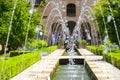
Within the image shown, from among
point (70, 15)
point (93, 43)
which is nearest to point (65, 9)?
point (70, 15)

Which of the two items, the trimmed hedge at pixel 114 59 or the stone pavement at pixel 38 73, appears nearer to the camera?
the stone pavement at pixel 38 73

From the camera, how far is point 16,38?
17.7m

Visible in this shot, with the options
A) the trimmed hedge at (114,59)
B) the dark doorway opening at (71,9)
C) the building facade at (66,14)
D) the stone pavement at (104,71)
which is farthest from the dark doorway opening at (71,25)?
the stone pavement at (104,71)

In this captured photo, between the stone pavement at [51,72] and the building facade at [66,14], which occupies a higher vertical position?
the building facade at [66,14]

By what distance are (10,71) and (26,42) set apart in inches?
381

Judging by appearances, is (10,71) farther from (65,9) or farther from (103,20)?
(65,9)

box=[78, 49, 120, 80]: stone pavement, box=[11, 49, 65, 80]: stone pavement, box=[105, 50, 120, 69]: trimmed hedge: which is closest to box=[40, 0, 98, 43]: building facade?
box=[105, 50, 120, 69]: trimmed hedge

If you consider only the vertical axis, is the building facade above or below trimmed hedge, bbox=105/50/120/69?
above

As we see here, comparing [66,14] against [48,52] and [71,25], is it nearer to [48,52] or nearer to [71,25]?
[71,25]

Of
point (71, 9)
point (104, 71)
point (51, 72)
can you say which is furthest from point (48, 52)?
point (71, 9)

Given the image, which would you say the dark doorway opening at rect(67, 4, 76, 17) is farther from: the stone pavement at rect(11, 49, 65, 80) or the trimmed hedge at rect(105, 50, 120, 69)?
the stone pavement at rect(11, 49, 65, 80)

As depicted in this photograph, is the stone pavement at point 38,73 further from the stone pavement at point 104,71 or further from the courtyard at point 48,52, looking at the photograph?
the stone pavement at point 104,71

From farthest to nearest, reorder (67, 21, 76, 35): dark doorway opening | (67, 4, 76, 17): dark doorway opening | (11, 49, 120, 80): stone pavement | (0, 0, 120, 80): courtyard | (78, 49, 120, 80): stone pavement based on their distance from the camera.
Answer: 1. (67, 21, 76, 35): dark doorway opening
2. (67, 4, 76, 17): dark doorway opening
3. (0, 0, 120, 80): courtyard
4. (11, 49, 120, 80): stone pavement
5. (78, 49, 120, 80): stone pavement

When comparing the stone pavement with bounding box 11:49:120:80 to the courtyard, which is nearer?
the stone pavement with bounding box 11:49:120:80
